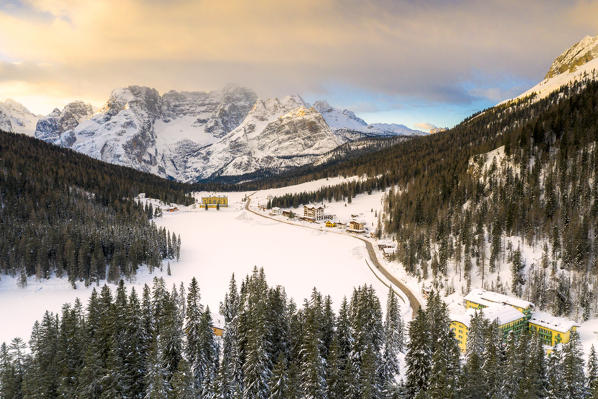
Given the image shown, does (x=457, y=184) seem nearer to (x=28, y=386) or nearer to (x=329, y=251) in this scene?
(x=329, y=251)

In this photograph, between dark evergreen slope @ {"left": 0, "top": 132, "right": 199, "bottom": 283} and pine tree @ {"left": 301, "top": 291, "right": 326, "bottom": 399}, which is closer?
pine tree @ {"left": 301, "top": 291, "right": 326, "bottom": 399}

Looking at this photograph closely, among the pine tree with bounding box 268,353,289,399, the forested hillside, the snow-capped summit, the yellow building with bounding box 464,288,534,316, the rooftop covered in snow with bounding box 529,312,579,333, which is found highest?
the snow-capped summit

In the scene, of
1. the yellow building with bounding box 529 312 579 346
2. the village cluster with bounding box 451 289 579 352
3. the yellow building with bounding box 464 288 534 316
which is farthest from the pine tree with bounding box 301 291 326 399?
the yellow building with bounding box 464 288 534 316

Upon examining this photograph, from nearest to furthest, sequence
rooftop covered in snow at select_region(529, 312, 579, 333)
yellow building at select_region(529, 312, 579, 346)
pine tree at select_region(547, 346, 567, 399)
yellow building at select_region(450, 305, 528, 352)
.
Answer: pine tree at select_region(547, 346, 567, 399) → yellow building at select_region(529, 312, 579, 346) → rooftop covered in snow at select_region(529, 312, 579, 333) → yellow building at select_region(450, 305, 528, 352)

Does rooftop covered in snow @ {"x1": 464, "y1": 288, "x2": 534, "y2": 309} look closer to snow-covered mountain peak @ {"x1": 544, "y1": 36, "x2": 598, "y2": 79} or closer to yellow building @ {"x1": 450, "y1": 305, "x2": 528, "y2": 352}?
yellow building @ {"x1": 450, "y1": 305, "x2": 528, "y2": 352}

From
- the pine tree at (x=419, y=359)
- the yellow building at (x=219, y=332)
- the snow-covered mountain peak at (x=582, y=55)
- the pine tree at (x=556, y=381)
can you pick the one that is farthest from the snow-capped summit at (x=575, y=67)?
the yellow building at (x=219, y=332)

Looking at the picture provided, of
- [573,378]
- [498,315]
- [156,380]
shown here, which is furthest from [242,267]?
[573,378]

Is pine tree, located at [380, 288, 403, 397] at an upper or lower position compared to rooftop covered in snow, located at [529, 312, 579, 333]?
lower

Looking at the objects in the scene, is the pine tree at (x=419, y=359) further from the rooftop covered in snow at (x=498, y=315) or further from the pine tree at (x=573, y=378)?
the rooftop covered in snow at (x=498, y=315)
